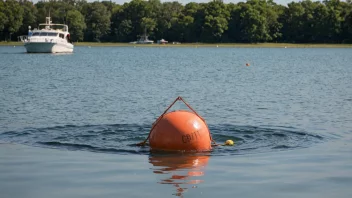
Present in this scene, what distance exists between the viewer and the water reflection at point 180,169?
13.1 meters

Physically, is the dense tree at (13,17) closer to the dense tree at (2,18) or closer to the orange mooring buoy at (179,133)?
the dense tree at (2,18)

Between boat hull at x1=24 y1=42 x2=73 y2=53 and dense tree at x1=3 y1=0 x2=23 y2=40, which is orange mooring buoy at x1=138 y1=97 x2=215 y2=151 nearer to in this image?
boat hull at x1=24 y1=42 x2=73 y2=53

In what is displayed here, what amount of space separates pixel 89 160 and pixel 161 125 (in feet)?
6.16

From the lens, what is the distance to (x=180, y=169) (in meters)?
14.5

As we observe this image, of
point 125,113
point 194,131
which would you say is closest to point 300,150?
point 194,131

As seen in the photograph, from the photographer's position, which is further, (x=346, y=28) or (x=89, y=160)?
(x=346, y=28)

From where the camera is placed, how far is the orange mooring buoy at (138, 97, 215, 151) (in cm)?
1598

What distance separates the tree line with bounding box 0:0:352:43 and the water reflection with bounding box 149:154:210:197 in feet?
436

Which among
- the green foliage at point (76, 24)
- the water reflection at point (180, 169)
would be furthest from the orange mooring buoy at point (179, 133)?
the green foliage at point (76, 24)

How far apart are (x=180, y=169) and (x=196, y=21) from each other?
5632 inches

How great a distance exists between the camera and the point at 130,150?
17.0 m

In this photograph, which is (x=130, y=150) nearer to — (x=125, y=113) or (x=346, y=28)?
(x=125, y=113)

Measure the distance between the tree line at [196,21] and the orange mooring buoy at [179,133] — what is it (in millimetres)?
132387

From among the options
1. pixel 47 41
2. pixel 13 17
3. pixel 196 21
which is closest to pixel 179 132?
pixel 47 41
